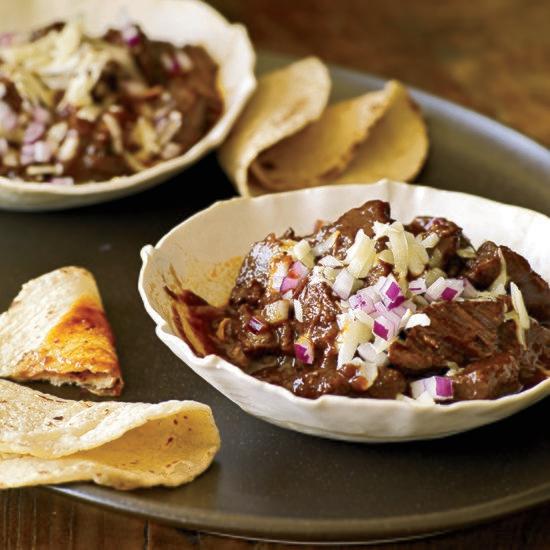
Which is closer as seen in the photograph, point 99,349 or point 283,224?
point 99,349

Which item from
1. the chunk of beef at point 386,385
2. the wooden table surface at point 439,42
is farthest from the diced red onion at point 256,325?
the wooden table surface at point 439,42

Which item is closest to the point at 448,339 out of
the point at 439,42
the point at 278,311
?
the point at 278,311

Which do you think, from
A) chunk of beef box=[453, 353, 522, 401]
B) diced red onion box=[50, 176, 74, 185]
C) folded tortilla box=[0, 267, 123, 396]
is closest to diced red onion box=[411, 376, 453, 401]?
chunk of beef box=[453, 353, 522, 401]

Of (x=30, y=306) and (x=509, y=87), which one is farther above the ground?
(x=30, y=306)

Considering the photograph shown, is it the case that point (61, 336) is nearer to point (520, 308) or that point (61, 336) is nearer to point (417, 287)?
point (417, 287)

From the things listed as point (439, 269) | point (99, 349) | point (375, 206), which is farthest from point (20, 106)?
point (439, 269)

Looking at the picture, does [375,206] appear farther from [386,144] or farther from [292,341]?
[386,144]

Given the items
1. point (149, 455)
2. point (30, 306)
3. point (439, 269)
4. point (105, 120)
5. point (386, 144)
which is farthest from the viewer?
point (386, 144)
